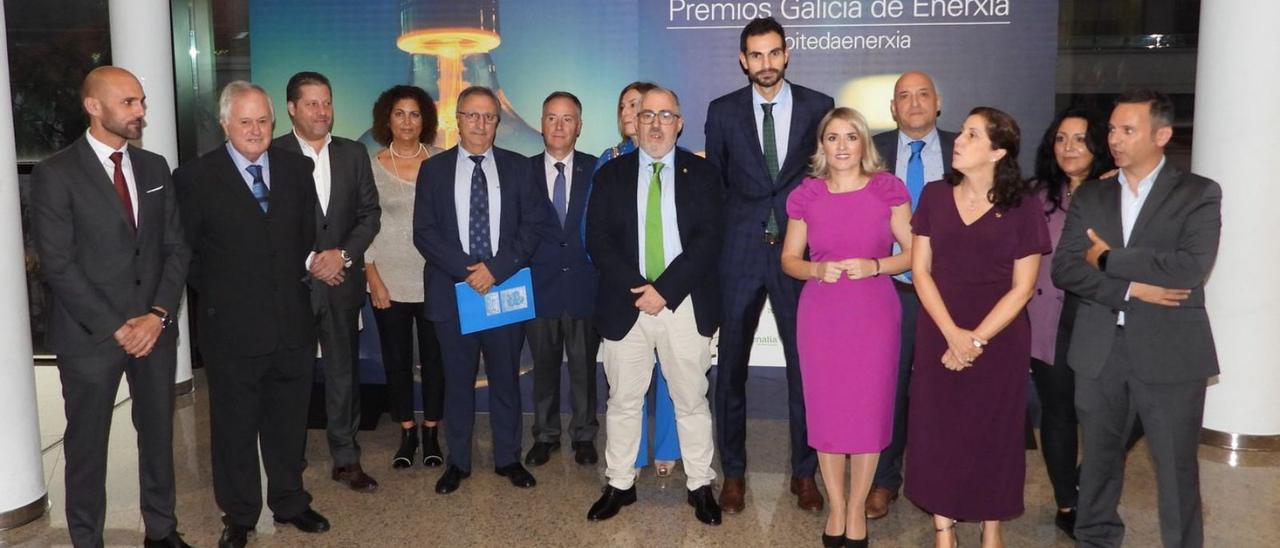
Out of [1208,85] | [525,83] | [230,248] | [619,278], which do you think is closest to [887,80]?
[1208,85]

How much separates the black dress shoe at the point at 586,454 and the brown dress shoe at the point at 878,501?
1.41 meters

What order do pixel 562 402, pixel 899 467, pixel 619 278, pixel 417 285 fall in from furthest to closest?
pixel 562 402 → pixel 417 285 → pixel 899 467 → pixel 619 278

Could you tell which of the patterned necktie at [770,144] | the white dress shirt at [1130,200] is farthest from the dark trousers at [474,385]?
the white dress shirt at [1130,200]

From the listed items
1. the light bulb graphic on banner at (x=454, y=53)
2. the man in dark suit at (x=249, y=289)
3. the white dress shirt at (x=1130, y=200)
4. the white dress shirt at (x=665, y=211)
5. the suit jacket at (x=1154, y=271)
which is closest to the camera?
the suit jacket at (x=1154, y=271)

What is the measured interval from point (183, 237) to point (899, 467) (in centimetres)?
310

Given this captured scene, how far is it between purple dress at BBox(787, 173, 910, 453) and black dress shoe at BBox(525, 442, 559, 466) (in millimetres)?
1711

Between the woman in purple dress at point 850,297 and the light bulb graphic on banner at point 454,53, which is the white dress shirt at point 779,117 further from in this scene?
the light bulb graphic on banner at point 454,53

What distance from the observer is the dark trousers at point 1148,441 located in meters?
3.33

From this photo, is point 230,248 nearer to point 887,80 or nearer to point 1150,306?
point 1150,306

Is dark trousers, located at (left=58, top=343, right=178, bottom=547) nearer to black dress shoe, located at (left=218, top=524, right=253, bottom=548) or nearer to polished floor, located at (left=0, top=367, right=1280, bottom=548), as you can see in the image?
black dress shoe, located at (left=218, top=524, right=253, bottom=548)

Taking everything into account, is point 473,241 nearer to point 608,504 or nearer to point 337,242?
point 337,242

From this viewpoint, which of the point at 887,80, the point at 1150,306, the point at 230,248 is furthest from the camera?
the point at 887,80

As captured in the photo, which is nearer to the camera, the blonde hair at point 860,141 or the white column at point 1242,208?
the blonde hair at point 860,141

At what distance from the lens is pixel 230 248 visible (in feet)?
12.4
